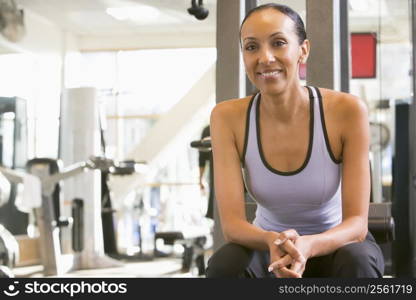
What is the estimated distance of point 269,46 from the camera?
1.07 metres

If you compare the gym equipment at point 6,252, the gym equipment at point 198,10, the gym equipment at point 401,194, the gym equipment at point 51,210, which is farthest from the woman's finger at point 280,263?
the gym equipment at point 51,210

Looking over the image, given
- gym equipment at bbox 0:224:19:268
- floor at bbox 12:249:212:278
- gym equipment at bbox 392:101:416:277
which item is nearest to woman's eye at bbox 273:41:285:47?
gym equipment at bbox 392:101:416:277

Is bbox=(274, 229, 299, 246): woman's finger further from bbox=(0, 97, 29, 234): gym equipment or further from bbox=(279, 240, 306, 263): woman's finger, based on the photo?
bbox=(0, 97, 29, 234): gym equipment

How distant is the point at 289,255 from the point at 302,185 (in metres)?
0.15

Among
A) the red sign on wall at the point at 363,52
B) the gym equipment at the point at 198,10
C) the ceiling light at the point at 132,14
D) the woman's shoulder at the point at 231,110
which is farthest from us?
the ceiling light at the point at 132,14

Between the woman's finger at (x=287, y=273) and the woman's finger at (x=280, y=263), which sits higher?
the woman's finger at (x=280, y=263)

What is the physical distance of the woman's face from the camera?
1059 millimetres

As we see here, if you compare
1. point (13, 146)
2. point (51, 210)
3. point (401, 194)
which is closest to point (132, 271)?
point (51, 210)

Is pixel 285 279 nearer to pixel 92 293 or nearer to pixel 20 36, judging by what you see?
pixel 92 293

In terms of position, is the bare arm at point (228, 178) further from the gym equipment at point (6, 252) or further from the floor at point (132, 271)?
the floor at point (132, 271)

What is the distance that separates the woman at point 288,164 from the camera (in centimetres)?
102

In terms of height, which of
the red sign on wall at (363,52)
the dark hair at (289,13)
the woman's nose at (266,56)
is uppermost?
the red sign on wall at (363,52)

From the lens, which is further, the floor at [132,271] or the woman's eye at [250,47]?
the floor at [132,271]

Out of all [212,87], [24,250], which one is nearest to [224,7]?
[24,250]
